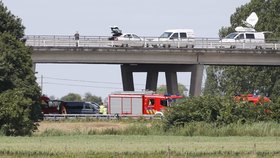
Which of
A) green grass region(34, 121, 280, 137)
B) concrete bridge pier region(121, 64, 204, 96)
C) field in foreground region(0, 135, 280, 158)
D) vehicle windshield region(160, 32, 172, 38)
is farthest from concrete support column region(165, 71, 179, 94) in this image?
field in foreground region(0, 135, 280, 158)

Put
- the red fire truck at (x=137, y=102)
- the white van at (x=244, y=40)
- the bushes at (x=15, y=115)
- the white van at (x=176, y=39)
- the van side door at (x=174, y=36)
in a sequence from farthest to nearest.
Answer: the van side door at (x=174, y=36), the white van at (x=244, y=40), the white van at (x=176, y=39), the red fire truck at (x=137, y=102), the bushes at (x=15, y=115)

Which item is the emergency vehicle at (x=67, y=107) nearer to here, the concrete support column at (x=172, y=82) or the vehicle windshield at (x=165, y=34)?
the concrete support column at (x=172, y=82)

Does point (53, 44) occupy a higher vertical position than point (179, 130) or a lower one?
higher

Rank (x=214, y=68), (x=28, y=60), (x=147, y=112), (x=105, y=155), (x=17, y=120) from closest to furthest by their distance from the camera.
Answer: (x=105, y=155) < (x=17, y=120) < (x=28, y=60) < (x=147, y=112) < (x=214, y=68)

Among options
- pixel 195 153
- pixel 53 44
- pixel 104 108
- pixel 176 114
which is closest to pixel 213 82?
pixel 104 108

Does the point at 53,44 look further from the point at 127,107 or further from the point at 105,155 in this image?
the point at 105,155

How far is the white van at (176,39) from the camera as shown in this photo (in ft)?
301

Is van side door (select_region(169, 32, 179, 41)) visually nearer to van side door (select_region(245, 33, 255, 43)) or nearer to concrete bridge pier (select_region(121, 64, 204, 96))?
concrete bridge pier (select_region(121, 64, 204, 96))

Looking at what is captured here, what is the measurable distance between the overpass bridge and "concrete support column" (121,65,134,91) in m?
7.39

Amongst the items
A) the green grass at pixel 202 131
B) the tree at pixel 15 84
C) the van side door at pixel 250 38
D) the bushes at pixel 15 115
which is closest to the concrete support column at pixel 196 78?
the van side door at pixel 250 38

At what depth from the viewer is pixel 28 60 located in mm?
59812

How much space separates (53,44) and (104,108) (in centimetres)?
1215

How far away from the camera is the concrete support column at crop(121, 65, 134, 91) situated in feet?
341

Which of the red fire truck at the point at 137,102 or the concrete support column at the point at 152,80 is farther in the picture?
the concrete support column at the point at 152,80
